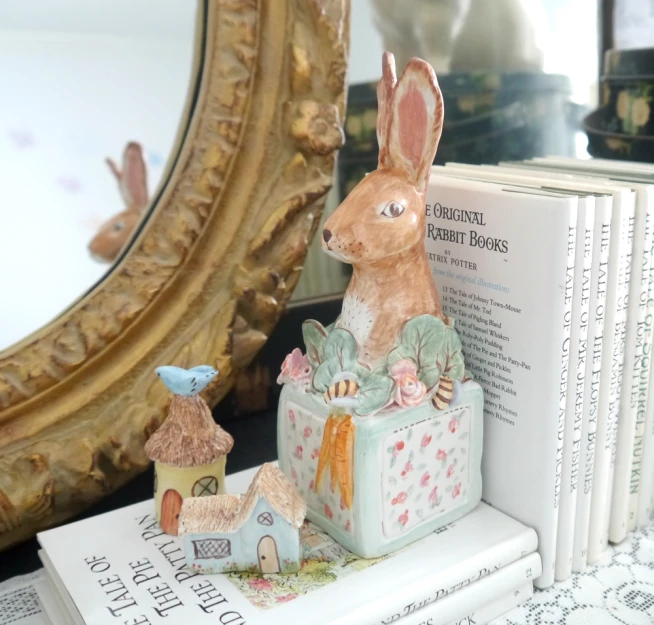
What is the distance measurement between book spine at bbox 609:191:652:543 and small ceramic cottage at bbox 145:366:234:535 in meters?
0.32

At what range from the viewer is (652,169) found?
58 centimetres

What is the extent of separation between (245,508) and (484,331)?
0.73ft

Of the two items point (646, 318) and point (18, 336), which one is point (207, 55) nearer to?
point (18, 336)

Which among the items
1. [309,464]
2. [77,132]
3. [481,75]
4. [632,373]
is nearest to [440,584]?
[309,464]

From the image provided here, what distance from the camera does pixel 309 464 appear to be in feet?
1.73

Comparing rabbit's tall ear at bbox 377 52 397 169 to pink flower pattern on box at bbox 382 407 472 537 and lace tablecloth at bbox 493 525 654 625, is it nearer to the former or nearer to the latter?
pink flower pattern on box at bbox 382 407 472 537

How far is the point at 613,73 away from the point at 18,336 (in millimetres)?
684

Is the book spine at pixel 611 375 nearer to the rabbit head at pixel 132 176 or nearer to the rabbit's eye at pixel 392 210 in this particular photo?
the rabbit's eye at pixel 392 210

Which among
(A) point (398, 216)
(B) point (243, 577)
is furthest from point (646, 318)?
(B) point (243, 577)

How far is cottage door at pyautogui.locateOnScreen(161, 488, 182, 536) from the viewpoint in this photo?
1.70 ft

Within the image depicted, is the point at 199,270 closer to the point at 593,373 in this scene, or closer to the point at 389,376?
the point at 389,376

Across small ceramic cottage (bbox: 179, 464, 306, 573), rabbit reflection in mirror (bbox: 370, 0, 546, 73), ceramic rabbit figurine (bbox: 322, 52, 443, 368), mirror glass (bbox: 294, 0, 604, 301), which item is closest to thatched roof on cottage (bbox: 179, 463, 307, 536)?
small ceramic cottage (bbox: 179, 464, 306, 573)

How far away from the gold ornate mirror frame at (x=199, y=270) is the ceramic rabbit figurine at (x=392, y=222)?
0.44 ft

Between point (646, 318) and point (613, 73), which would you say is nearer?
point (646, 318)
